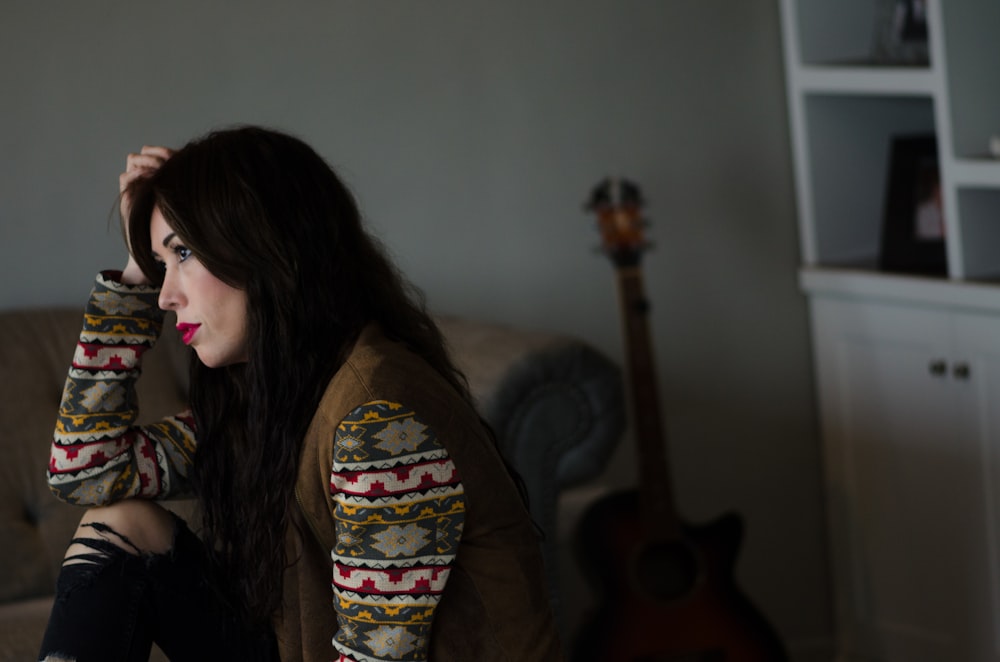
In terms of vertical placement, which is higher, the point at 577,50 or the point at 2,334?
the point at 577,50

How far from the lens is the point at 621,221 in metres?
2.40

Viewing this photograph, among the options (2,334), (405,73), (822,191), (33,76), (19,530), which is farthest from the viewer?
(822,191)

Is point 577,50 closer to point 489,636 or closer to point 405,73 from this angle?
point 405,73

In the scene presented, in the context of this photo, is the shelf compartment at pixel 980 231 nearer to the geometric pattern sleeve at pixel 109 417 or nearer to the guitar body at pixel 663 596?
the guitar body at pixel 663 596

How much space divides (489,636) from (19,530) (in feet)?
3.15

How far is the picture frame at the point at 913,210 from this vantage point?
247 cm

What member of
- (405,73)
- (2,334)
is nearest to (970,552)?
(405,73)

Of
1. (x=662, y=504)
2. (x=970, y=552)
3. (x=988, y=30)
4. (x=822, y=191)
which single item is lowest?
(x=970, y=552)

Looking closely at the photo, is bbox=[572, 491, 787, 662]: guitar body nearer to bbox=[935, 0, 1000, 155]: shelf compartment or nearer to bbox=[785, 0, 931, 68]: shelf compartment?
bbox=[935, 0, 1000, 155]: shelf compartment

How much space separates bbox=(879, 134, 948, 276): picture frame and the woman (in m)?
1.36

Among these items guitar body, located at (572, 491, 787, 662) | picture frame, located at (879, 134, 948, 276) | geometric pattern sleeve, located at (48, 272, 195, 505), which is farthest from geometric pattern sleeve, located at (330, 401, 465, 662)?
picture frame, located at (879, 134, 948, 276)

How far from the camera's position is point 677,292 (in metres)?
2.69

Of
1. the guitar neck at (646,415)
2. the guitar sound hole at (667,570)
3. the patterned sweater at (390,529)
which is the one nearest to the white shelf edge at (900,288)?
the guitar neck at (646,415)

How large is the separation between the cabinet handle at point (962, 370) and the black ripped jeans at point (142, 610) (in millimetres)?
1406
